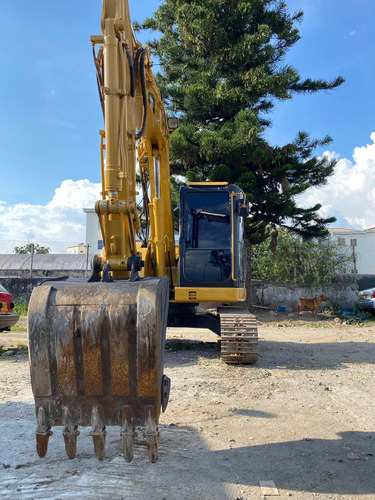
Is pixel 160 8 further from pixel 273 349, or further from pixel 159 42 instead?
pixel 273 349

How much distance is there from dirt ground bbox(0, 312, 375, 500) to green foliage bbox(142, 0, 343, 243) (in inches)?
349

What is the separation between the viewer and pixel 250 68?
15383mm

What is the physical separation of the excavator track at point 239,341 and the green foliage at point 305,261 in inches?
401

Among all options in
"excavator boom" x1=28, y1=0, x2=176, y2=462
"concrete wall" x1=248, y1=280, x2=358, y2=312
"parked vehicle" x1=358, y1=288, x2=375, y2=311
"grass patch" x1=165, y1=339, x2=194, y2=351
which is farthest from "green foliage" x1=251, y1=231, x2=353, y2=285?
"excavator boom" x1=28, y1=0, x2=176, y2=462

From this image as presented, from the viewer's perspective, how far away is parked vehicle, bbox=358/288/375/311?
1470 cm

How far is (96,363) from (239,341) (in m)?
4.28

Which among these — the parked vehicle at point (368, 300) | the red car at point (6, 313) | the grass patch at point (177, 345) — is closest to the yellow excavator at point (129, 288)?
the grass patch at point (177, 345)

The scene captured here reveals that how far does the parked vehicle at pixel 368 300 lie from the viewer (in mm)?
14703

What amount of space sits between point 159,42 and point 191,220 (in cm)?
1345

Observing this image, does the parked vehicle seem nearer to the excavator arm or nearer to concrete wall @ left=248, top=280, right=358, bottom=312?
concrete wall @ left=248, top=280, right=358, bottom=312

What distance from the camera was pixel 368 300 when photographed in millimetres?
14898

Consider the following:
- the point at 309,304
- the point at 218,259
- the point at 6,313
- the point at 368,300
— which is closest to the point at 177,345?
the point at 218,259

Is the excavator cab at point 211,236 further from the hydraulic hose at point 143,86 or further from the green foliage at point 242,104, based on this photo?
the green foliage at point 242,104

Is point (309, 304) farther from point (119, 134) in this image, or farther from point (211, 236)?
point (119, 134)
